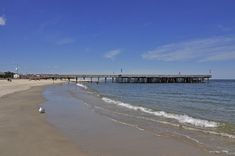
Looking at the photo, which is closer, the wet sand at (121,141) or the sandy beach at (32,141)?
the sandy beach at (32,141)

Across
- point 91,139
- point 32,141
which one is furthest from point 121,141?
point 32,141

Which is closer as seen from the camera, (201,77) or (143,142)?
(143,142)

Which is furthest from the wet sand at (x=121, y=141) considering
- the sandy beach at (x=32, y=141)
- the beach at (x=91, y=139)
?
the sandy beach at (x=32, y=141)

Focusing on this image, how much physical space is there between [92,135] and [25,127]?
2.76 m

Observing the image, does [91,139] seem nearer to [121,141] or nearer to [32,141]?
[121,141]

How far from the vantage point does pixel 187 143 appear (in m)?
10.9

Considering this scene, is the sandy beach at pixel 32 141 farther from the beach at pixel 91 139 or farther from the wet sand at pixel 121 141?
the wet sand at pixel 121 141

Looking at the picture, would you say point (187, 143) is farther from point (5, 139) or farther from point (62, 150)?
point (5, 139)

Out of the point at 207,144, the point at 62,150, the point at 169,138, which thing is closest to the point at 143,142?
the point at 169,138

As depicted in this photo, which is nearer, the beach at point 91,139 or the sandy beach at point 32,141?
the sandy beach at point 32,141

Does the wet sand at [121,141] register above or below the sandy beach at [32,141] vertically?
below

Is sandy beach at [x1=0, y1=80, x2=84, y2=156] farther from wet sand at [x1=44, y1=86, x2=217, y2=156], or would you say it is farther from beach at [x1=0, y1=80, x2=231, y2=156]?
wet sand at [x1=44, y1=86, x2=217, y2=156]

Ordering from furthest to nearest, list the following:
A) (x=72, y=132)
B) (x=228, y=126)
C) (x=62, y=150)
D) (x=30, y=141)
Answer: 1. (x=228, y=126)
2. (x=72, y=132)
3. (x=30, y=141)
4. (x=62, y=150)

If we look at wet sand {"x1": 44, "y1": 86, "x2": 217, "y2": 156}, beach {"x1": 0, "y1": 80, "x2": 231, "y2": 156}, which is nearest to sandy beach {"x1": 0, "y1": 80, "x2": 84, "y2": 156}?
beach {"x1": 0, "y1": 80, "x2": 231, "y2": 156}
